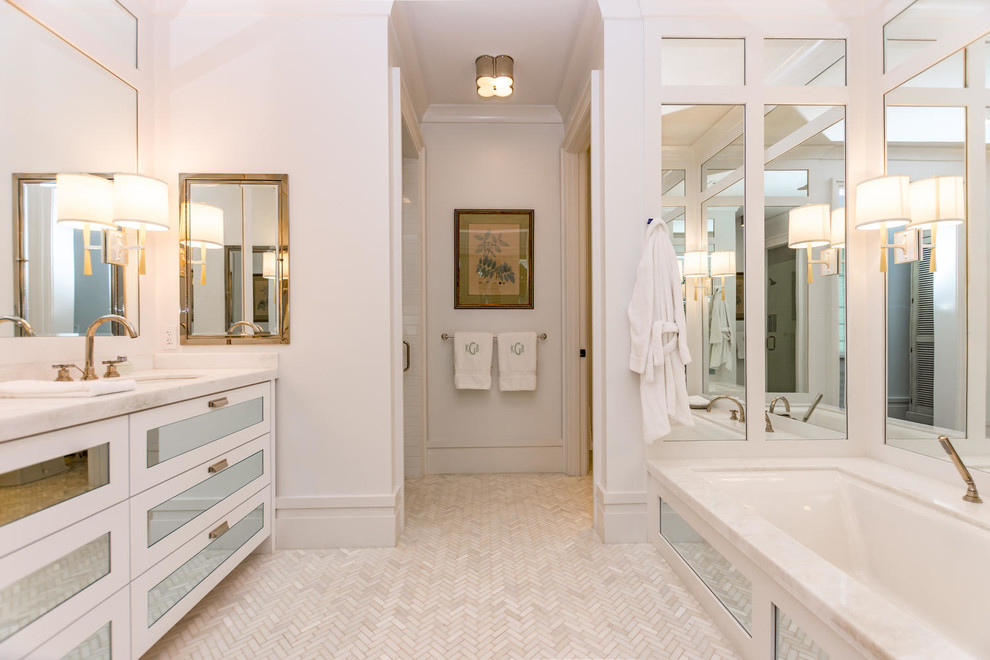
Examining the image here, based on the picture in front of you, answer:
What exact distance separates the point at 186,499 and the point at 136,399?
Result: 0.42 meters

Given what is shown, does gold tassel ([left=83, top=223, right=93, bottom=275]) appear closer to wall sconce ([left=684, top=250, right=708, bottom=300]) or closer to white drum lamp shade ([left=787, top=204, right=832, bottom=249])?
wall sconce ([left=684, top=250, right=708, bottom=300])

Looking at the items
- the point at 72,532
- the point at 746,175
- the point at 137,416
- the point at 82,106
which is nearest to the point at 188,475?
the point at 137,416

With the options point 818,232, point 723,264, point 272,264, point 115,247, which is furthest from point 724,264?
point 115,247

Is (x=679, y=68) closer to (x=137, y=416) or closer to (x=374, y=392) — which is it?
(x=374, y=392)

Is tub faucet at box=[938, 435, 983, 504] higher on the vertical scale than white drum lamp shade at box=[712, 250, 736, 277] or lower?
lower

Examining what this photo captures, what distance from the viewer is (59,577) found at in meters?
1.05

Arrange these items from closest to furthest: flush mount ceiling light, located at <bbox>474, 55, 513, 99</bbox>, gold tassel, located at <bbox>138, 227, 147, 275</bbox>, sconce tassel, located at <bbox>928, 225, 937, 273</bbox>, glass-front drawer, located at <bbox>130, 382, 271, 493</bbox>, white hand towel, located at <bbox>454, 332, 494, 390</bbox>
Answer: glass-front drawer, located at <bbox>130, 382, 271, 493</bbox>
sconce tassel, located at <bbox>928, 225, 937, 273</bbox>
gold tassel, located at <bbox>138, 227, 147, 275</bbox>
flush mount ceiling light, located at <bbox>474, 55, 513, 99</bbox>
white hand towel, located at <bbox>454, 332, 494, 390</bbox>

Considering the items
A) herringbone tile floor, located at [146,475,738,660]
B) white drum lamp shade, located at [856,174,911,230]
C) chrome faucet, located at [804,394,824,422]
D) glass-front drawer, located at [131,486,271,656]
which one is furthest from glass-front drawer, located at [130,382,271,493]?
white drum lamp shade, located at [856,174,911,230]

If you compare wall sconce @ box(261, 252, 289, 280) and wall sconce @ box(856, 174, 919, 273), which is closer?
wall sconce @ box(856, 174, 919, 273)

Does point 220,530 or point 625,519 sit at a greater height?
point 220,530

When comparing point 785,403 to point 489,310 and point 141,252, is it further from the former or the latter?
point 141,252

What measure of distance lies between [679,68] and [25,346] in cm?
284

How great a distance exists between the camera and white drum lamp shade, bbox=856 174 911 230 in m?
1.83

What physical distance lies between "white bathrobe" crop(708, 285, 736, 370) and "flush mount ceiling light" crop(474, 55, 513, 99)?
164cm
